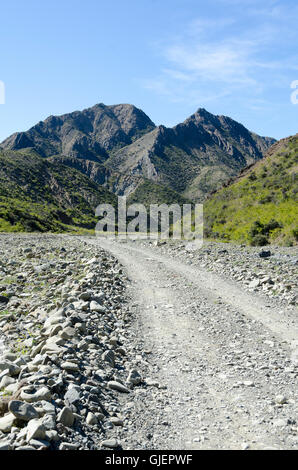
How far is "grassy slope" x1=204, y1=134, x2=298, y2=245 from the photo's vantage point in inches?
1229

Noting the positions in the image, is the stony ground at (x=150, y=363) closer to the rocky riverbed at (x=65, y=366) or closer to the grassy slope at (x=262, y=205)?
the rocky riverbed at (x=65, y=366)

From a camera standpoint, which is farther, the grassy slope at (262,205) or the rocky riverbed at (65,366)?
the grassy slope at (262,205)

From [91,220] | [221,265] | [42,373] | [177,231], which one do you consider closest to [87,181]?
[91,220]

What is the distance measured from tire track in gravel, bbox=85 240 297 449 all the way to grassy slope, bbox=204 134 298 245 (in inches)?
661

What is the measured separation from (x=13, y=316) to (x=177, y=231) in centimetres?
3931

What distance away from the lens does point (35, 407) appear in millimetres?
4754

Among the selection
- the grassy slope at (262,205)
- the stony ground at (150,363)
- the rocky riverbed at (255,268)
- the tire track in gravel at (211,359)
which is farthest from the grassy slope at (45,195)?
the tire track in gravel at (211,359)

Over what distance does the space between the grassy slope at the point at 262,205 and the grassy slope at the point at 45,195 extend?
3131 cm

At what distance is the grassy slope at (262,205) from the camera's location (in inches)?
1229

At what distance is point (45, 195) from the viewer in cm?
10712

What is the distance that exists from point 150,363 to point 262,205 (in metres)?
34.1

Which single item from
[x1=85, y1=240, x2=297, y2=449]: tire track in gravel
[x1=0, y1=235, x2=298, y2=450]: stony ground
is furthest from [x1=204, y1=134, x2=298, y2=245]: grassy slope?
[x1=0, y1=235, x2=298, y2=450]: stony ground

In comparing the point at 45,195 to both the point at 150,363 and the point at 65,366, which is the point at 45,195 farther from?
the point at 65,366
